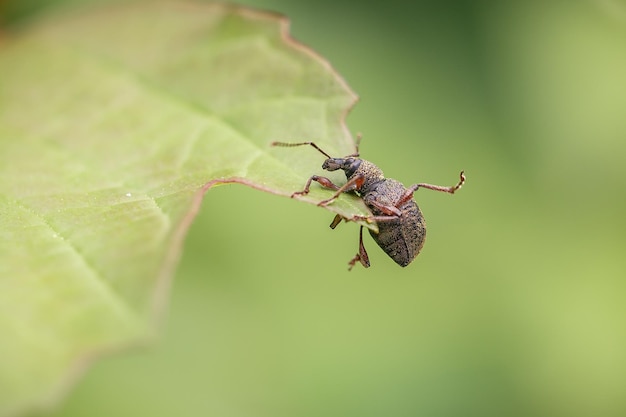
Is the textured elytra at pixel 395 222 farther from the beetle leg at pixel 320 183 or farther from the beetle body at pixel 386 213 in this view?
the beetle leg at pixel 320 183

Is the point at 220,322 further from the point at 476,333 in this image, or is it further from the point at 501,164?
the point at 501,164

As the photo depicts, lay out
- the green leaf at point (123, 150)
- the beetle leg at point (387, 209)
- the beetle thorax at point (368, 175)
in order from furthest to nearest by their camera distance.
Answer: the beetle thorax at point (368, 175) < the beetle leg at point (387, 209) < the green leaf at point (123, 150)

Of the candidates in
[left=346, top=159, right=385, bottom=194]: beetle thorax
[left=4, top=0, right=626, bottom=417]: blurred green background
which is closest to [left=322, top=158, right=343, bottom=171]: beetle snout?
[left=346, top=159, right=385, bottom=194]: beetle thorax

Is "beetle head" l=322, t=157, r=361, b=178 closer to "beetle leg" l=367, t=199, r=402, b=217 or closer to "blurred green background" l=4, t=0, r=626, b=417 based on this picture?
"beetle leg" l=367, t=199, r=402, b=217

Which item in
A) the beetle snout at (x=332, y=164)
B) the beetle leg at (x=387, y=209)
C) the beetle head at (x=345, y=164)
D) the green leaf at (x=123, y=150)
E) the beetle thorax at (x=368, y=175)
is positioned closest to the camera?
the green leaf at (x=123, y=150)

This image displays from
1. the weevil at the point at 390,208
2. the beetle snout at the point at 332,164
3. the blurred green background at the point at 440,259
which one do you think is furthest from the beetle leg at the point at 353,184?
Result: the blurred green background at the point at 440,259

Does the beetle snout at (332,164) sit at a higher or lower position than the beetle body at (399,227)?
higher
